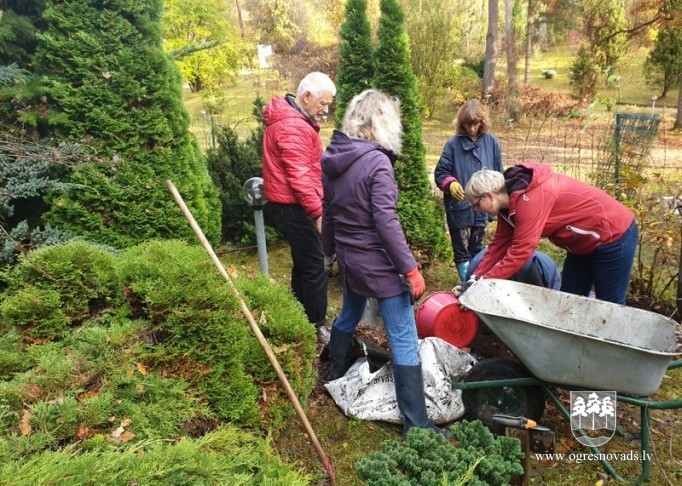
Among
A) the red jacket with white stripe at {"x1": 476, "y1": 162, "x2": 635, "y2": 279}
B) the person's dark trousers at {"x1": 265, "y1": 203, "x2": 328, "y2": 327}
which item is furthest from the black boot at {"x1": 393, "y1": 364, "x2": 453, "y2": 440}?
the person's dark trousers at {"x1": 265, "y1": 203, "x2": 328, "y2": 327}

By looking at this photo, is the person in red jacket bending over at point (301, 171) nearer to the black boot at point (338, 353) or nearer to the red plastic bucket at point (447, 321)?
the black boot at point (338, 353)

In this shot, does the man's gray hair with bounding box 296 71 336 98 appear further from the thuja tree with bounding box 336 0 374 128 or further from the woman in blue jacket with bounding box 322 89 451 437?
the thuja tree with bounding box 336 0 374 128

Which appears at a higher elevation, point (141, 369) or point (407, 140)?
point (407, 140)

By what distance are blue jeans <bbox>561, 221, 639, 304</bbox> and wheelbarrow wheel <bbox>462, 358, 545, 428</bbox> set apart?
2.67 feet

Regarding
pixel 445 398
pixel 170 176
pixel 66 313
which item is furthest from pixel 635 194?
pixel 66 313

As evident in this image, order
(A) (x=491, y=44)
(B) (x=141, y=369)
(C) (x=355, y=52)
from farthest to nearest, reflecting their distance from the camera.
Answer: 1. (A) (x=491, y=44)
2. (C) (x=355, y=52)
3. (B) (x=141, y=369)

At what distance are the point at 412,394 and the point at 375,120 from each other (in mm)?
1496

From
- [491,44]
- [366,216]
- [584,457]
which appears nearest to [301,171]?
[366,216]

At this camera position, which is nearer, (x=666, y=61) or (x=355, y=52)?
(x=355, y=52)

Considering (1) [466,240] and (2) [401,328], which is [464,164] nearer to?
(1) [466,240]

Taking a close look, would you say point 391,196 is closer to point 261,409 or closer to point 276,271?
point 261,409

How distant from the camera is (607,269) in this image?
2.95 m

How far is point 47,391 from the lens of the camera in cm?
184

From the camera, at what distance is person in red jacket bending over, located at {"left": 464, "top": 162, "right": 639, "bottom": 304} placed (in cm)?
265
